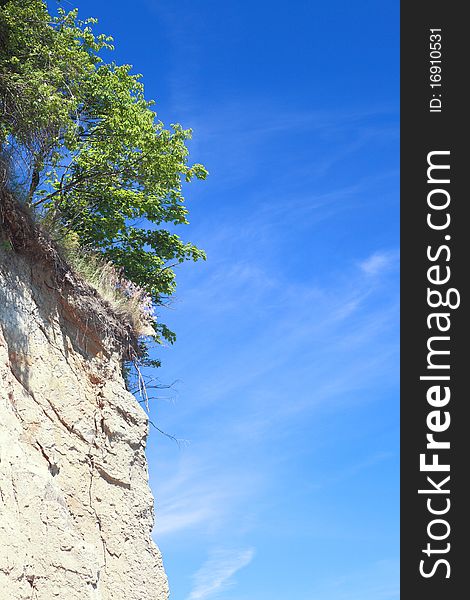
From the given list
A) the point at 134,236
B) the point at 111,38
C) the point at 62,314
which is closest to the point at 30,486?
the point at 62,314

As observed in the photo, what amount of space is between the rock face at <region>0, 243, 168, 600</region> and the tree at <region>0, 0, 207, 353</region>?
7.53 feet

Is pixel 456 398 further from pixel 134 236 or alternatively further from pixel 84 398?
pixel 134 236

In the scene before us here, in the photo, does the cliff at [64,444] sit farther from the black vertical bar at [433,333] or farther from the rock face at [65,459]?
the black vertical bar at [433,333]

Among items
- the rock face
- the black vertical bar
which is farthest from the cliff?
the black vertical bar

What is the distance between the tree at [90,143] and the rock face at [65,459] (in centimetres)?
229

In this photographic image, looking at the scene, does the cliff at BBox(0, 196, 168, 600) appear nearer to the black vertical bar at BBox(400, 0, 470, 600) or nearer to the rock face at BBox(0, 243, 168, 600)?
the rock face at BBox(0, 243, 168, 600)

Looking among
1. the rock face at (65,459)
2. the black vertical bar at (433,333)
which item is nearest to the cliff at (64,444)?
the rock face at (65,459)

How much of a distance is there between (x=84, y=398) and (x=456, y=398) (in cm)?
684

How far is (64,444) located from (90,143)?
7500mm

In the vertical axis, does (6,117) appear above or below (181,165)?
below

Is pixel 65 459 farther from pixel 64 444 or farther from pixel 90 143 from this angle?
pixel 90 143

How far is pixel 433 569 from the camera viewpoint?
10125 mm

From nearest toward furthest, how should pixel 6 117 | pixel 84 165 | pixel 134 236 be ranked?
pixel 6 117 → pixel 84 165 → pixel 134 236

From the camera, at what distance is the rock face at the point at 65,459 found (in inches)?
458
